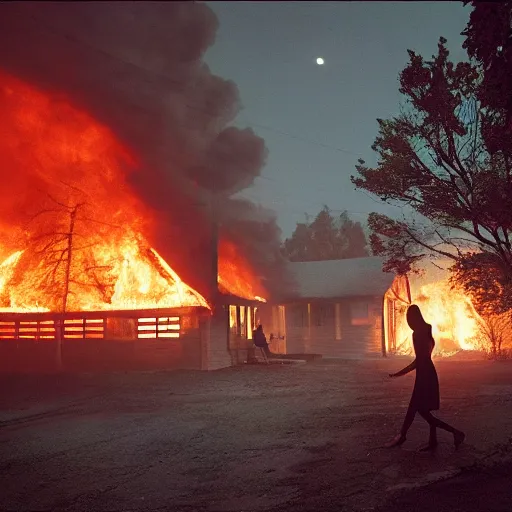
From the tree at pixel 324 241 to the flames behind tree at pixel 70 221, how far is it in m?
39.4

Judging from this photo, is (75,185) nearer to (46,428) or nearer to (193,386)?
(193,386)

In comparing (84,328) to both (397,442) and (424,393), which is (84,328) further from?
(424,393)

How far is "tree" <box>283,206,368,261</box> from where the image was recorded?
2514 inches

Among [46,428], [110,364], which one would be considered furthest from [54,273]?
[46,428]

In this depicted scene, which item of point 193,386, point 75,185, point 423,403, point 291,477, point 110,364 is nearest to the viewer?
point 291,477

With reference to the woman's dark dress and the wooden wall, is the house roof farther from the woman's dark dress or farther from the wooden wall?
the woman's dark dress

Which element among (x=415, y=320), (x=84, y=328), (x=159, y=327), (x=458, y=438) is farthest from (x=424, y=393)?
(x=84, y=328)

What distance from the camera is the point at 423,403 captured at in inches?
279

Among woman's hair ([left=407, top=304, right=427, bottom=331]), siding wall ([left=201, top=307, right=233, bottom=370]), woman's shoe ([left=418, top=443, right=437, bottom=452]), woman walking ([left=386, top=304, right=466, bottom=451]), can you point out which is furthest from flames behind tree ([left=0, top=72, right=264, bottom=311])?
woman's shoe ([left=418, top=443, right=437, bottom=452])

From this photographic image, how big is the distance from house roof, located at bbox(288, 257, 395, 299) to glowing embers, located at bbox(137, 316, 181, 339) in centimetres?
968

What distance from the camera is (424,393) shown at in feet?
23.4

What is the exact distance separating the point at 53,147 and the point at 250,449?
A: 64.6 ft

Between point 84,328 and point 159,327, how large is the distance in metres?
3.15

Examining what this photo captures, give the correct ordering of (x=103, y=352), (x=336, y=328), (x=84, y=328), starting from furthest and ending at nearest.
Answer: (x=336, y=328) < (x=84, y=328) < (x=103, y=352)
